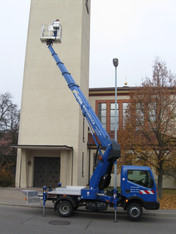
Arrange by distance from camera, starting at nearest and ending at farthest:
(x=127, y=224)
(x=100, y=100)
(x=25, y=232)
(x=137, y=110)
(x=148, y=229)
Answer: (x=25, y=232) → (x=148, y=229) → (x=127, y=224) → (x=137, y=110) → (x=100, y=100)

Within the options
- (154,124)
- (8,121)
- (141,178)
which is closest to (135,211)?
(141,178)

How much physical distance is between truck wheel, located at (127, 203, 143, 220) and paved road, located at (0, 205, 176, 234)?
266 mm

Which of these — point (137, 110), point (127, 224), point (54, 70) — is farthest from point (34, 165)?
point (127, 224)

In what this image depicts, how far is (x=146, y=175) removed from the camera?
10.9 metres

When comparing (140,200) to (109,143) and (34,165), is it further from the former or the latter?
(34,165)

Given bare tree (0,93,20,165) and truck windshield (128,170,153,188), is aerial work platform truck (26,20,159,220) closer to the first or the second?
truck windshield (128,170,153,188)

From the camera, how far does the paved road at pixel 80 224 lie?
28.6 feet

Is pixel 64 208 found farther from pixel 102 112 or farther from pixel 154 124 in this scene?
pixel 102 112

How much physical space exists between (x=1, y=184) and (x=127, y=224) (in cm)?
1460

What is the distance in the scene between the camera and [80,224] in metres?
9.66

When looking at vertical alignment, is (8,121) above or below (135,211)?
above

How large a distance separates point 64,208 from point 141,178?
11.9 ft

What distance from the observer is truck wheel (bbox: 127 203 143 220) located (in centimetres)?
1049

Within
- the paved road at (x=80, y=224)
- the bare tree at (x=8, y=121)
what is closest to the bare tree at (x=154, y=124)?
the paved road at (x=80, y=224)
